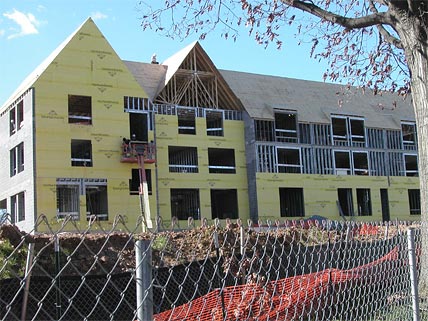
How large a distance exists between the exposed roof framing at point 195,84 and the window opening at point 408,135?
52.0 ft

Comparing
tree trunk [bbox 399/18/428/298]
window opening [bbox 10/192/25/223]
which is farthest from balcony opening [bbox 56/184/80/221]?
tree trunk [bbox 399/18/428/298]

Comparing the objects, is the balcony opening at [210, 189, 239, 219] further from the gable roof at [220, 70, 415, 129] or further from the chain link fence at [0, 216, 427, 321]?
the chain link fence at [0, 216, 427, 321]

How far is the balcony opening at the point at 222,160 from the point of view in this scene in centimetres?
3811

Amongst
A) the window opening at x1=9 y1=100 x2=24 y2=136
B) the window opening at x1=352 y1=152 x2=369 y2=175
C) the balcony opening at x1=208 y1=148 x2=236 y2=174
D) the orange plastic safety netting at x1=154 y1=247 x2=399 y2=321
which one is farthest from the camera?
the window opening at x1=352 y1=152 x2=369 y2=175

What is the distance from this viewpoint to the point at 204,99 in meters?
38.4

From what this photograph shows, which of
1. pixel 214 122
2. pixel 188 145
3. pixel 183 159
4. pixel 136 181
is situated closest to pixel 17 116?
pixel 136 181

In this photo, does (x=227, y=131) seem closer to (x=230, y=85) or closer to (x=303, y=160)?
(x=230, y=85)

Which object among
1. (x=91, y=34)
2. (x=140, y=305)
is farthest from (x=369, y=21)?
(x=91, y=34)

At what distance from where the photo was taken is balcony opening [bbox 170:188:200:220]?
121 feet

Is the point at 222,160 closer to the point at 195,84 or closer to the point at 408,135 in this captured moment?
the point at 195,84

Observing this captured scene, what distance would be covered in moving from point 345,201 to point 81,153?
20.5m

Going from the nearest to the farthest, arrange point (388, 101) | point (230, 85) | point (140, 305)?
point (140, 305) < point (230, 85) < point (388, 101)

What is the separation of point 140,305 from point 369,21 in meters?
6.50

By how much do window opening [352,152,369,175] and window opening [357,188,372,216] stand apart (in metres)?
1.41
